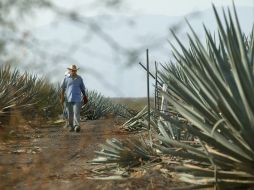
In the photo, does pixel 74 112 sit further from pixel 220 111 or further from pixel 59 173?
pixel 220 111

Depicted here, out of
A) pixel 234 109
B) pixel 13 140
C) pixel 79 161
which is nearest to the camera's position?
pixel 234 109

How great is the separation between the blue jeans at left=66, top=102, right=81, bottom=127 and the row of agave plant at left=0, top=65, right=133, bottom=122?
96cm

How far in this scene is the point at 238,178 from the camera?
4.71m

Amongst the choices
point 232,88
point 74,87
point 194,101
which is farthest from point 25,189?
point 74,87

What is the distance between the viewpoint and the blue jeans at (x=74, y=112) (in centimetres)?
1300

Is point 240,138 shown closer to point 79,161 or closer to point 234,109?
point 234,109

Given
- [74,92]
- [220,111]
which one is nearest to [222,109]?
[220,111]

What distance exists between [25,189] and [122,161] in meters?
1.36

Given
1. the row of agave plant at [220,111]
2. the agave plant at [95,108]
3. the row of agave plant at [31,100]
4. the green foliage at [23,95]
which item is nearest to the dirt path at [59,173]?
the row of agave plant at [220,111]

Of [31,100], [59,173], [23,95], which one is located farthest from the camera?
[31,100]

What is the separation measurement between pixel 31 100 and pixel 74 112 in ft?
10.7

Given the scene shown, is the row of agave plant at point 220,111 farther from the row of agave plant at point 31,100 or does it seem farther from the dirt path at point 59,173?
the row of agave plant at point 31,100

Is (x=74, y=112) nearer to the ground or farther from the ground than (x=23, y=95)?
nearer to the ground

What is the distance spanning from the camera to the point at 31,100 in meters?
16.0
